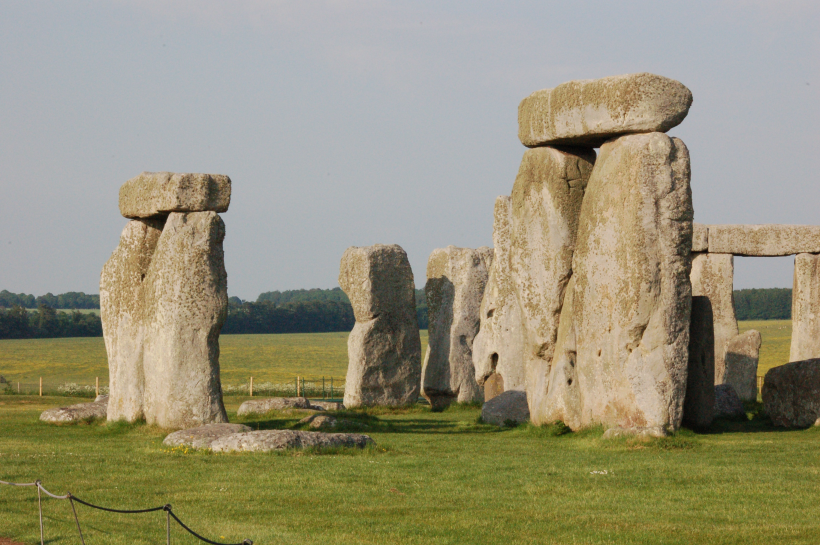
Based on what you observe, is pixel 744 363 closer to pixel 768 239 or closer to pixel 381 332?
pixel 768 239

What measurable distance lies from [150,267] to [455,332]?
11.8 metres

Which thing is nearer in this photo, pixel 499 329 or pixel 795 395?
pixel 795 395

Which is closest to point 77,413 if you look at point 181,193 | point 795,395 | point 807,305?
point 181,193

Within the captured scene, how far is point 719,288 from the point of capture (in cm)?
2830

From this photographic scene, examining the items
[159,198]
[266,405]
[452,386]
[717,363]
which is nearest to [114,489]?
[159,198]

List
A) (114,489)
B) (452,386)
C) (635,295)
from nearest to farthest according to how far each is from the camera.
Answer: (114,489) → (635,295) → (452,386)

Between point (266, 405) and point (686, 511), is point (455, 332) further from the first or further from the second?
point (686, 511)

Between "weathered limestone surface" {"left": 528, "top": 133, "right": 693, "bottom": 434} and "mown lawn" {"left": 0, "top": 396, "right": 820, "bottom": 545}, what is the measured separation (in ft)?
2.44

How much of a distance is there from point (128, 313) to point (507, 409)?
295 inches

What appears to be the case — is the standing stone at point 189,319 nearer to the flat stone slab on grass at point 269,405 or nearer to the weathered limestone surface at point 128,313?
the weathered limestone surface at point 128,313

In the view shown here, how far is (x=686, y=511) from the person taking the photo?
10.6 meters

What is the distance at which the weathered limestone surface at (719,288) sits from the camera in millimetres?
28219

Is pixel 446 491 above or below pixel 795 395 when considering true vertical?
below

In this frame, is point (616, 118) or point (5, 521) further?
point (616, 118)
